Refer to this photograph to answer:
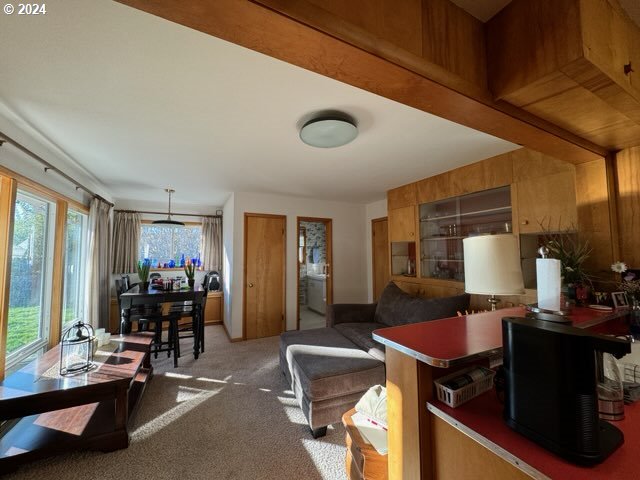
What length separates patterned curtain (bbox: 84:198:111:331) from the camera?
3.55 metres

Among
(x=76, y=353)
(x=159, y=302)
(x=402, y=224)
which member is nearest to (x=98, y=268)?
(x=159, y=302)

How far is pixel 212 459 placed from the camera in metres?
1.72

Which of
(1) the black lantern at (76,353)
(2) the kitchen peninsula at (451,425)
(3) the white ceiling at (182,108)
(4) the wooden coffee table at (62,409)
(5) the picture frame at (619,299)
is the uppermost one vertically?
(3) the white ceiling at (182,108)

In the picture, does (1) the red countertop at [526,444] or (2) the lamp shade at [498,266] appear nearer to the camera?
(1) the red countertop at [526,444]

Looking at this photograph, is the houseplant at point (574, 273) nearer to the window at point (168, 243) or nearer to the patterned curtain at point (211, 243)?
the patterned curtain at point (211, 243)

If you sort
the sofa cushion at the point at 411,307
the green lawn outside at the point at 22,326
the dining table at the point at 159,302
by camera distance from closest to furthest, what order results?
the green lawn outside at the point at 22,326
the sofa cushion at the point at 411,307
the dining table at the point at 159,302

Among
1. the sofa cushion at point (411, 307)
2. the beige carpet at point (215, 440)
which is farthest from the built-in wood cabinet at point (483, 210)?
the beige carpet at point (215, 440)

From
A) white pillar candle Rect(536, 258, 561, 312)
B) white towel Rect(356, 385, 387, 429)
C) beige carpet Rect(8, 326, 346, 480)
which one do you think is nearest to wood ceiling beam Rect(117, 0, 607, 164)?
white pillar candle Rect(536, 258, 561, 312)

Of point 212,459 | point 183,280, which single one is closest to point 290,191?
point 183,280

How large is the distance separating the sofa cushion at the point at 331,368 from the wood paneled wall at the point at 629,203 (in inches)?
71.2

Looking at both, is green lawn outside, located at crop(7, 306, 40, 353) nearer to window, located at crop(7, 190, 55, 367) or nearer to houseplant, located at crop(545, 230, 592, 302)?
window, located at crop(7, 190, 55, 367)

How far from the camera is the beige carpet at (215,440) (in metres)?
1.63

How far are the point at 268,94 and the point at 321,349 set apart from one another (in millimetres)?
2109

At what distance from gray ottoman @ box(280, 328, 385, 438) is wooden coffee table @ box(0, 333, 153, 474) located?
1249mm
